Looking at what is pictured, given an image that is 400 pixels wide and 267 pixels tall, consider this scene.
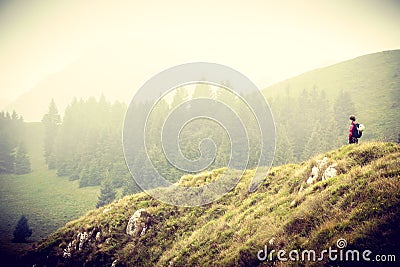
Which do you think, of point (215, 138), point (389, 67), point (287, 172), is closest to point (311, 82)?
point (389, 67)

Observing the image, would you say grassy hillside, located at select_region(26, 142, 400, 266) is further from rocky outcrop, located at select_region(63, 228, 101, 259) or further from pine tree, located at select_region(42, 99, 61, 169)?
pine tree, located at select_region(42, 99, 61, 169)

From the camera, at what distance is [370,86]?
84562 millimetres

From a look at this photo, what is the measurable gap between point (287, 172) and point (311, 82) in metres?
109

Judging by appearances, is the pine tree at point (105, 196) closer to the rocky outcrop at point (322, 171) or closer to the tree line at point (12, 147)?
the rocky outcrop at point (322, 171)

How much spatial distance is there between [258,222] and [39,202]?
63537 mm

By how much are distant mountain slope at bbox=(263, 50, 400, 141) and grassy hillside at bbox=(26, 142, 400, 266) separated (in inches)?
1777

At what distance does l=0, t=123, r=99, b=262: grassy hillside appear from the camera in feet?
144

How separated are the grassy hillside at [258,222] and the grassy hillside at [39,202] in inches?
1016

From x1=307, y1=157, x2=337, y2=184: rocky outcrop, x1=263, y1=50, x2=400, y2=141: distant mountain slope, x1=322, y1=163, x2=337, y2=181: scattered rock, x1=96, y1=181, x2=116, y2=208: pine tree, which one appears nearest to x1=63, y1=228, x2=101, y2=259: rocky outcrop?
x1=307, y1=157, x2=337, y2=184: rocky outcrop

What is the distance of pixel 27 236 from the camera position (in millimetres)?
39219

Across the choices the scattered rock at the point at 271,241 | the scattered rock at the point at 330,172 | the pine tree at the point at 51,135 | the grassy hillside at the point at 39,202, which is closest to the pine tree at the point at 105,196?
the grassy hillside at the point at 39,202

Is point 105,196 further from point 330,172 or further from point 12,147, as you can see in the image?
point 12,147

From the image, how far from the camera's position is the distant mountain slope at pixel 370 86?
5881cm

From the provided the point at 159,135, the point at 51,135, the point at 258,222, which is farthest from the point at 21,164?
the point at 258,222
